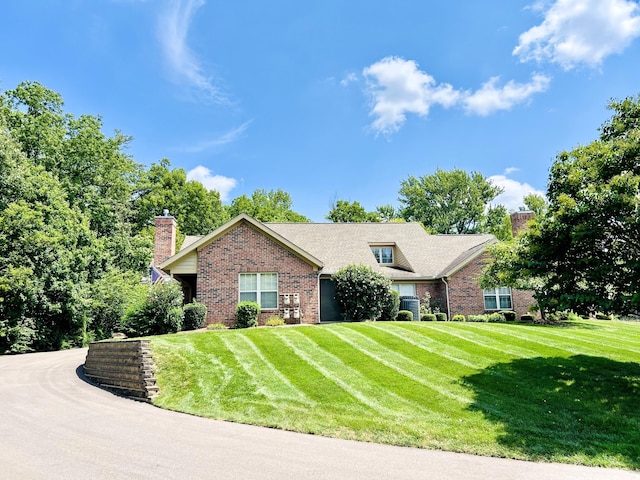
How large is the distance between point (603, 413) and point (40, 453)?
897cm

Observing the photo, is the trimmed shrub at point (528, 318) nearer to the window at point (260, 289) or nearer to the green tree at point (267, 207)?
the window at point (260, 289)

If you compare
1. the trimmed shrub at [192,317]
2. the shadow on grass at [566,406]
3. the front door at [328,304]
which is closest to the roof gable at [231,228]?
the front door at [328,304]

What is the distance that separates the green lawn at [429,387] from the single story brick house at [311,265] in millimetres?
5439

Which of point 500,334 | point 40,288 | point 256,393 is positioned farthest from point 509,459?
point 40,288

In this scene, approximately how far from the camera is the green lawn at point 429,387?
627 cm

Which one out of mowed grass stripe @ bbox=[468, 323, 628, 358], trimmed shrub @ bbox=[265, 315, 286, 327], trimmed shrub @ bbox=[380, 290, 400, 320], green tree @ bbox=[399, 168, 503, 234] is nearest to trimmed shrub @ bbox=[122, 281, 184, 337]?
trimmed shrub @ bbox=[265, 315, 286, 327]

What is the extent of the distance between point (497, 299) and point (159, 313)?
57.4 feet

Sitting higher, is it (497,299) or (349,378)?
(497,299)

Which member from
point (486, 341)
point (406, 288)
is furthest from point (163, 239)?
point (486, 341)

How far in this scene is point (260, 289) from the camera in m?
19.0

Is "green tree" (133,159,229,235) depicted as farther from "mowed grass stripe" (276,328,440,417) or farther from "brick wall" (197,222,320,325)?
"mowed grass stripe" (276,328,440,417)

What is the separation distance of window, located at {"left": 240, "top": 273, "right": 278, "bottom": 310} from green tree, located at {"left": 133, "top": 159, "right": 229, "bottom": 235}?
30911mm

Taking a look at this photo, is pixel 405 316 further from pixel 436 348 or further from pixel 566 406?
pixel 566 406

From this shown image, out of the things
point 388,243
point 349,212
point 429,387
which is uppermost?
point 349,212
